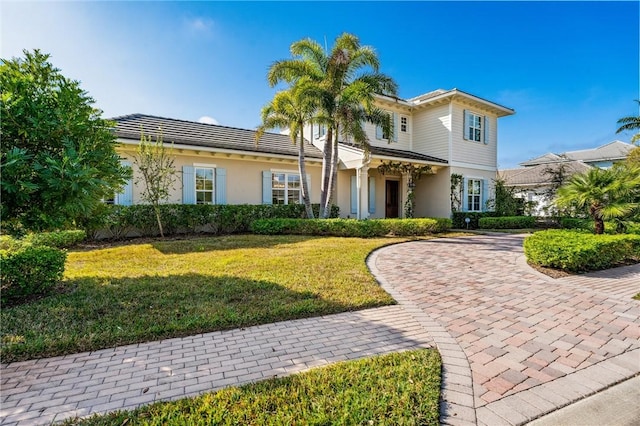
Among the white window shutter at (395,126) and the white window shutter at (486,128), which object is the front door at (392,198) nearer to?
the white window shutter at (395,126)

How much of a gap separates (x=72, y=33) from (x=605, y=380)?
9.57m

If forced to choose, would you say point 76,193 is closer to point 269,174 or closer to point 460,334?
point 460,334

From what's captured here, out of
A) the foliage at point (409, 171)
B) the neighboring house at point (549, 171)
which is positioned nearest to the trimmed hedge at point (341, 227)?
the foliage at point (409, 171)

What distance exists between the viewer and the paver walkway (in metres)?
2.60

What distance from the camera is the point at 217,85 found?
13.6 metres

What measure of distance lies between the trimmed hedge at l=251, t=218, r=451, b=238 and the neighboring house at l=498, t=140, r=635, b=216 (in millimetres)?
8179

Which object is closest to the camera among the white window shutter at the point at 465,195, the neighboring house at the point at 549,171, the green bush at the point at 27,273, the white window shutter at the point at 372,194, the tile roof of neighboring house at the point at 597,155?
the green bush at the point at 27,273

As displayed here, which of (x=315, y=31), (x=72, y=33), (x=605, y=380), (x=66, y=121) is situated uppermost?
(x=315, y=31)

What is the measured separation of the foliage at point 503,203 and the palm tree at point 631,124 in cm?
927

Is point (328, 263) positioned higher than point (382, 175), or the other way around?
point (382, 175)

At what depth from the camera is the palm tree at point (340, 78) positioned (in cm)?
1287

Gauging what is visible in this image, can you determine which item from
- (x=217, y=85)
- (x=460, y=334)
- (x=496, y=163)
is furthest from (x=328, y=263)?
(x=496, y=163)

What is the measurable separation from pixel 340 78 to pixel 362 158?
3.78m

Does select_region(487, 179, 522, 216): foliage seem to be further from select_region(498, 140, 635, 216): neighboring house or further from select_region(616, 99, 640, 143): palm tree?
select_region(616, 99, 640, 143): palm tree
